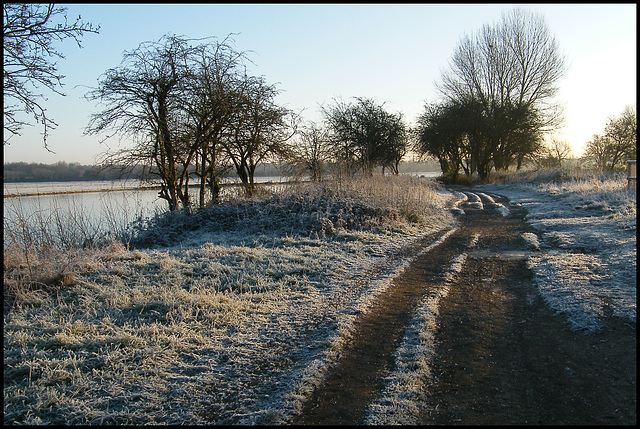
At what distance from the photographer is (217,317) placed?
502cm

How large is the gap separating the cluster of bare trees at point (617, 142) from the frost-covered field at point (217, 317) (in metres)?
30.9

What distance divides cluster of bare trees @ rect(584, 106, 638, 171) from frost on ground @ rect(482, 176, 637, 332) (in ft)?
86.8

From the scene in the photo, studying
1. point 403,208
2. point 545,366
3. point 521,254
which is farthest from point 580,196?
point 545,366

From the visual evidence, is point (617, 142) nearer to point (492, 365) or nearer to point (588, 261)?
point (588, 261)

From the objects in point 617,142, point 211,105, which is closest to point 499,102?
point 617,142

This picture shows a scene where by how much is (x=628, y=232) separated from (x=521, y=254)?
8.70 feet

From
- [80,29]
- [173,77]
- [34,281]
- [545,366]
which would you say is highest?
[173,77]

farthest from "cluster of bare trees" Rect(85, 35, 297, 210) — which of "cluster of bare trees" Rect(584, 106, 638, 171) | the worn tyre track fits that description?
"cluster of bare trees" Rect(584, 106, 638, 171)

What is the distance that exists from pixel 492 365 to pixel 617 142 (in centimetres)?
4103

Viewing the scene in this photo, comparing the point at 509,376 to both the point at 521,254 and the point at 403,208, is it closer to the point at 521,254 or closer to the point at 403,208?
the point at 521,254

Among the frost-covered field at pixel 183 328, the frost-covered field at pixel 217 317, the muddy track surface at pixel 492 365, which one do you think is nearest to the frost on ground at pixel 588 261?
the frost-covered field at pixel 217 317

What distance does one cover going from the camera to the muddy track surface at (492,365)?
9.80 feet

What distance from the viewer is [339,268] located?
752 cm

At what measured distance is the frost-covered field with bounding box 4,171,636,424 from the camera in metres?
3.29
